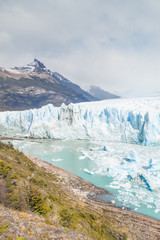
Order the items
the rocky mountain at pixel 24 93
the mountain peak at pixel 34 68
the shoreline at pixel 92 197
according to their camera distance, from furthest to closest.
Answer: the mountain peak at pixel 34 68
the rocky mountain at pixel 24 93
the shoreline at pixel 92 197

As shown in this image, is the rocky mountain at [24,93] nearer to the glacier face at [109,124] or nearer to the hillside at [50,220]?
the glacier face at [109,124]

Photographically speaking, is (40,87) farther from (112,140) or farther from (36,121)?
(112,140)

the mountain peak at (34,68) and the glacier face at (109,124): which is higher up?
the mountain peak at (34,68)

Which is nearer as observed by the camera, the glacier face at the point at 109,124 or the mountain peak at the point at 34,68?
the glacier face at the point at 109,124

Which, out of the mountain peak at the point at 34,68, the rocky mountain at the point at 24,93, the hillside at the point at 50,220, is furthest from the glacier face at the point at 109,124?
the mountain peak at the point at 34,68

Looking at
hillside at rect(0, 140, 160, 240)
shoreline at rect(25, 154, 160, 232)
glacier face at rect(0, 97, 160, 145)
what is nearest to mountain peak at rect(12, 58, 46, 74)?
glacier face at rect(0, 97, 160, 145)

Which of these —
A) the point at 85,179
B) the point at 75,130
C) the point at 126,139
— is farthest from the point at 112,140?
the point at 85,179

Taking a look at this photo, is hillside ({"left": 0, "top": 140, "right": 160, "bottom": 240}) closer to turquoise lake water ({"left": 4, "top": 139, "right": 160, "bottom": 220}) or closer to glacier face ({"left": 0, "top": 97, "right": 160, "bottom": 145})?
turquoise lake water ({"left": 4, "top": 139, "right": 160, "bottom": 220})

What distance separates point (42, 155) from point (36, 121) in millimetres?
14802

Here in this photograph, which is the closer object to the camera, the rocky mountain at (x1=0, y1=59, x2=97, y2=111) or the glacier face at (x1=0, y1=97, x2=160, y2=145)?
the glacier face at (x1=0, y1=97, x2=160, y2=145)

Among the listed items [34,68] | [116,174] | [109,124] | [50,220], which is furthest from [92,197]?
[34,68]

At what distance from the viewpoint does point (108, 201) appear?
8164 millimetres

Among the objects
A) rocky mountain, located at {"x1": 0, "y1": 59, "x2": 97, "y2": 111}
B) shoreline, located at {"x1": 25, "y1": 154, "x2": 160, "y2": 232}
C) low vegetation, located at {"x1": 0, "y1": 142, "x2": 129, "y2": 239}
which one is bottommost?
shoreline, located at {"x1": 25, "y1": 154, "x2": 160, "y2": 232}

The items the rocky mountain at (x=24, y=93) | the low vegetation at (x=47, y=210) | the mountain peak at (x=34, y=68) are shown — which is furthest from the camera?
the mountain peak at (x=34, y=68)
